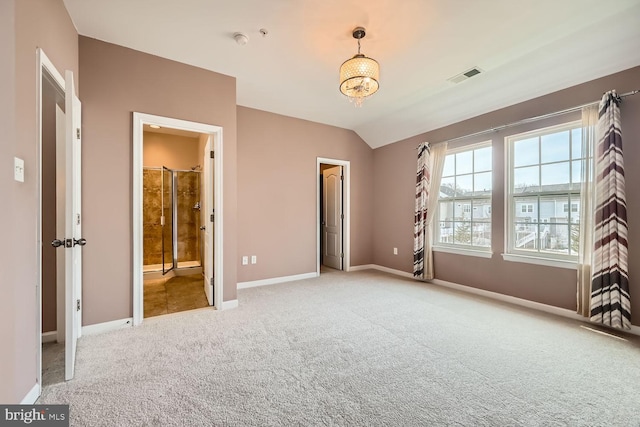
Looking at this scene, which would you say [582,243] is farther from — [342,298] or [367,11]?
[367,11]

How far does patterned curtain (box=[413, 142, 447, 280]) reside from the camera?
14.1 ft

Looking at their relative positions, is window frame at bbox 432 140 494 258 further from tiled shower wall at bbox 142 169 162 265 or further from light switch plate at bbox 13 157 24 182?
tiled shower wall at bbox 142 169 162 265

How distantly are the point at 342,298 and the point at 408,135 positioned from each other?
3.11 metres

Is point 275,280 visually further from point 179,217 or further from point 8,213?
point 8,213

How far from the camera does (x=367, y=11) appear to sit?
2.20m

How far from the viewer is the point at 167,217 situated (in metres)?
5.20

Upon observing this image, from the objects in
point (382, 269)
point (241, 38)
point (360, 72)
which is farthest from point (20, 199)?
point (382, 269)

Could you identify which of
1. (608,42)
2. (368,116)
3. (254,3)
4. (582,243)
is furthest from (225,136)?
(582,243)

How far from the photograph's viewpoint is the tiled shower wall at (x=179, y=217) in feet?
16.9

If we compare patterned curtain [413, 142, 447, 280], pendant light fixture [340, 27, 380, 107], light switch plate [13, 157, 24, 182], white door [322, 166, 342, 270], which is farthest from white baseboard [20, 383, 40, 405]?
patterned curtain [413, 142, 447, 280]

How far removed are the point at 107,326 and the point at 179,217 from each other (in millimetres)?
3076

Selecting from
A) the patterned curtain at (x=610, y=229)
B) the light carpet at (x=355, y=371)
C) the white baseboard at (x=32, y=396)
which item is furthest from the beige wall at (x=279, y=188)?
the patterned curtain at (x=610, y=229)

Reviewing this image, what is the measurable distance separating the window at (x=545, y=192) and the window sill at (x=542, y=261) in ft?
0.23

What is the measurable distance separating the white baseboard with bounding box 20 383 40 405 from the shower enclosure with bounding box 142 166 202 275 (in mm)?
3530
